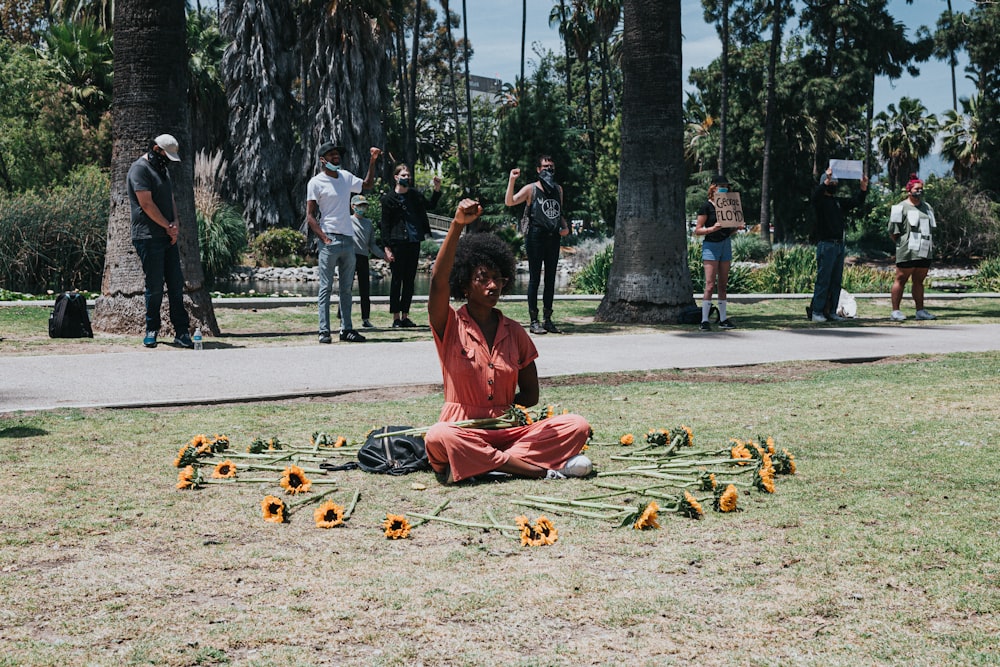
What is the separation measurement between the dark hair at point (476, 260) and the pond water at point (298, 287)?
15761 millimetres

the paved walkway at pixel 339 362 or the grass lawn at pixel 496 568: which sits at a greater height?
the paved walkway at pixel 339 362

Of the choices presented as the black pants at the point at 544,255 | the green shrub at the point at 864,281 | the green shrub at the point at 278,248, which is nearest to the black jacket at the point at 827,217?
the black pants at the point at 544,255

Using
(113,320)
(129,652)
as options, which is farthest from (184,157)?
(129,652)

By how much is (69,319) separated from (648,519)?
26.4ft

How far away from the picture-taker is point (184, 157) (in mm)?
11047

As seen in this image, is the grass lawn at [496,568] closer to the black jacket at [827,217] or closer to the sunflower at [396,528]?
the sunflower at [396,528]

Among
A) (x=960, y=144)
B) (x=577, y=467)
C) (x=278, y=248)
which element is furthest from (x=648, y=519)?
(x=960, y=144)

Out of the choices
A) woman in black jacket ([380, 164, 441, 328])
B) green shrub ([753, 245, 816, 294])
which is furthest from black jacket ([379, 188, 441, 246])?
green shrub ([753, 245, 816, 294])

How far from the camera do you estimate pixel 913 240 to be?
13.8m

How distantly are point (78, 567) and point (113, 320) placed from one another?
7.84m

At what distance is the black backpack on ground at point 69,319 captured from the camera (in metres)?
10.3

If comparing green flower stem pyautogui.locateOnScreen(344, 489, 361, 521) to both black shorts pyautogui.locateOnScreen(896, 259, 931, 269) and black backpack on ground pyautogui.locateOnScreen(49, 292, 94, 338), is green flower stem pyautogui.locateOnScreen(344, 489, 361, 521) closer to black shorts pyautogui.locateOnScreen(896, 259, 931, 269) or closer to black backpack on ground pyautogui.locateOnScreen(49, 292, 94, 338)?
black backpack on ground pyautogui.locateOnScreen(49, 292, 94, 338)

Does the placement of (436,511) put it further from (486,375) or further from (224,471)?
(224,471)

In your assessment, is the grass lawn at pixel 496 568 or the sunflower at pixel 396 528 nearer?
the grass lawn at pixel 496 568
